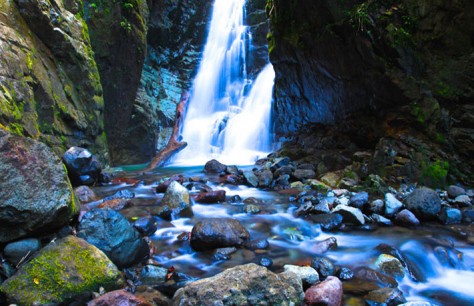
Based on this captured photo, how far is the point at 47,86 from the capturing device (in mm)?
7594

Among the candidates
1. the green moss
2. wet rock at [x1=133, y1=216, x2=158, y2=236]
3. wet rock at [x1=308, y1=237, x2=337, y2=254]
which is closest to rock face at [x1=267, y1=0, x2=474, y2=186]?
the green moss

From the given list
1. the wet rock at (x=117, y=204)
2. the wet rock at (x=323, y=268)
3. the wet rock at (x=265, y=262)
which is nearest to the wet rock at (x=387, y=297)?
the wet rock at (x=323, y=268)

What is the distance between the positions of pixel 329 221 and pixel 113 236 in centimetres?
338

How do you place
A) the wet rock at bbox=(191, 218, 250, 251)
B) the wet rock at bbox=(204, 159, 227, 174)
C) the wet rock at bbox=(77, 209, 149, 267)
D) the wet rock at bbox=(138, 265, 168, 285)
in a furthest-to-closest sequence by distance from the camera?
the wet rock at bbox=(204, 159, 227, 174)
the wet rock at bbox=(191, 218, 250, 251)
the wet rock at bbox=(77, 209, 149, 267)
the wet rock at bbox=(138, 265, 168, 285)

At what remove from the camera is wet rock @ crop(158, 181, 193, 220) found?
5312 mm

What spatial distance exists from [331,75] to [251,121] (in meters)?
6.38

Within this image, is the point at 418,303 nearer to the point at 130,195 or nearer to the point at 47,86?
the point at 130,195

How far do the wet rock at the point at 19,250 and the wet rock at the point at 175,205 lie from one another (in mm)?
2426

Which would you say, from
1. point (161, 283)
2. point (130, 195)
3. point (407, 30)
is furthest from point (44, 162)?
point (407, 30)

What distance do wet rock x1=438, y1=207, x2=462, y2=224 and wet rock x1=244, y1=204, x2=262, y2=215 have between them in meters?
3.21

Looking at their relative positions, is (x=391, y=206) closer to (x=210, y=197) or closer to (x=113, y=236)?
(x=210, y=197)

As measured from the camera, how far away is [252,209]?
595 centimetres

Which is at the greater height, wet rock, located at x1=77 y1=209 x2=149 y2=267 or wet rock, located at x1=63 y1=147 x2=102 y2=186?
wet rock, located at x1=63 y1=147 x2=102 y2=186

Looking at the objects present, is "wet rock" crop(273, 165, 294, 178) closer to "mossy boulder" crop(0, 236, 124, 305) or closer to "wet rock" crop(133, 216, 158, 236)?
"wet rock" crop(133, 216, 158, 236)
